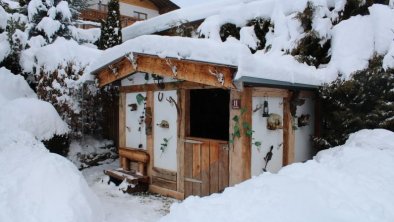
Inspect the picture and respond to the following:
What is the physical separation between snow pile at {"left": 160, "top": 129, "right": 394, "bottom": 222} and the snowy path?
1.67 meters

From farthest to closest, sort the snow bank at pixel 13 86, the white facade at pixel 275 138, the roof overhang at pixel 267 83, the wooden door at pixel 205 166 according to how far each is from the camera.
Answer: the snow bank at pixel 13 86 < the wooden door at pixel 205 166 < the white facade at pixel 275 138 < the roof overhang at pixel 267 83

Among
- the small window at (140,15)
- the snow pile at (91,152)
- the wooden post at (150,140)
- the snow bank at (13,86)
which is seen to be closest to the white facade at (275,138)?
the wooden post at (150,140)

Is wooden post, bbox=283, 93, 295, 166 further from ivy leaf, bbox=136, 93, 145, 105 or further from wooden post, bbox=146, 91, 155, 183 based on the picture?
ivy leaf, bbox=136, 93, 145, 105

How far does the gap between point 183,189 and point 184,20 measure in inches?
322

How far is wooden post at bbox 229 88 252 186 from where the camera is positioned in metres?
5.70

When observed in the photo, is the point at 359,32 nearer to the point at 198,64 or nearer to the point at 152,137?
the point at 198,64

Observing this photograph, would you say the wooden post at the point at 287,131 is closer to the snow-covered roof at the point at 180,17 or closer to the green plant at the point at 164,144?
the green plant at the point at 164,144

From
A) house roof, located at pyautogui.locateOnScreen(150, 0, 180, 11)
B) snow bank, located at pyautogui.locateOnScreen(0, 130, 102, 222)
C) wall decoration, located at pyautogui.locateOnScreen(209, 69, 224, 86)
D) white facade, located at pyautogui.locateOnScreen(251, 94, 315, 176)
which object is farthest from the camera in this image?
house roof, located at pyautogui.locateOnScreen(150, 0, 180, 11)

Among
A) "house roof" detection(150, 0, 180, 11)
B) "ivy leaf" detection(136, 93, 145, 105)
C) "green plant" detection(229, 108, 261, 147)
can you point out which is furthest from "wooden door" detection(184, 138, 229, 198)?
Answer: "house roof" detection(150, 0, 180, 11)

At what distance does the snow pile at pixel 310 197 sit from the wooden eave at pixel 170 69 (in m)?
1.70

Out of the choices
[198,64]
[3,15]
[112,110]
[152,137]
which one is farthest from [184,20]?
[198,64]

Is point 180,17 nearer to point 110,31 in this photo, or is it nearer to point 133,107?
point 110,31

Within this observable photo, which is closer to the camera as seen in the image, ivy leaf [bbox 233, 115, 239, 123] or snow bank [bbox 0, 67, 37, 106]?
ivy leaf [bbox 233, 115, 239, 123]

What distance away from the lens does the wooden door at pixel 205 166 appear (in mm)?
6133
